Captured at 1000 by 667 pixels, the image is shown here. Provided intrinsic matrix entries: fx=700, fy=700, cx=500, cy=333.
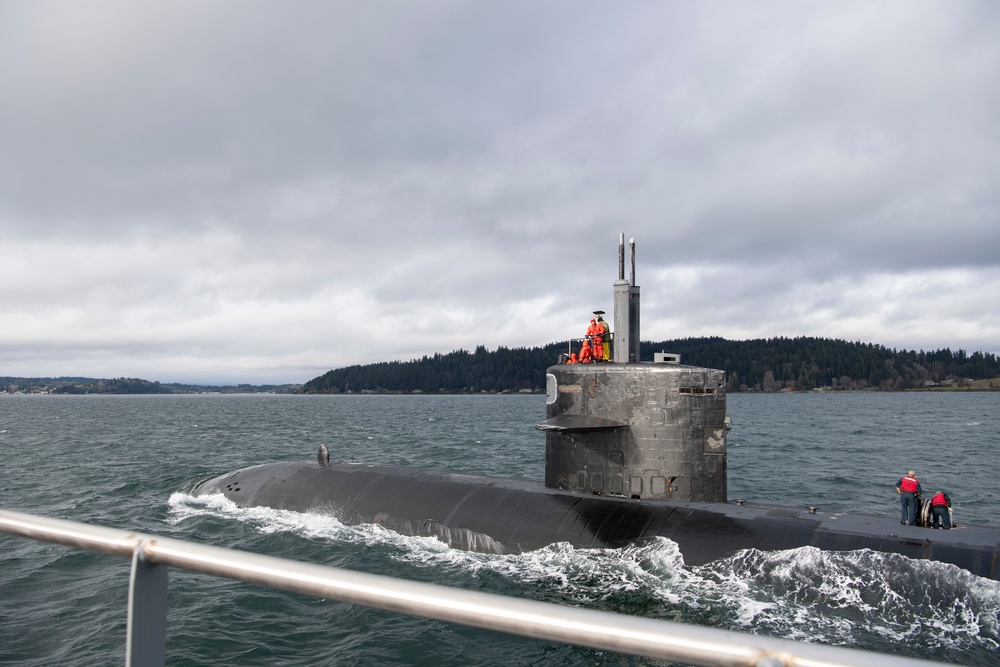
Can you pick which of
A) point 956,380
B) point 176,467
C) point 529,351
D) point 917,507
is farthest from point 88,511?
point 956,380

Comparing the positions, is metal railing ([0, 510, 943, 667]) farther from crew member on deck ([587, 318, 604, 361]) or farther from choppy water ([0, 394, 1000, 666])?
crew member on deck ([587, 318, 604, 361])

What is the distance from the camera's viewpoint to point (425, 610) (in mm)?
1678

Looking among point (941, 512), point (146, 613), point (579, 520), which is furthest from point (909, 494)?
point (146, 613)

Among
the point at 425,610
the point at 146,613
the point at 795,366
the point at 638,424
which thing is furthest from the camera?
the point at 795,366

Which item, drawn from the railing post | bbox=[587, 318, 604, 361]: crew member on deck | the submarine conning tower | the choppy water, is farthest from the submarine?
the railing post

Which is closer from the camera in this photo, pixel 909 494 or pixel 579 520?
pixel 909 494

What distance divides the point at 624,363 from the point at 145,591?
12608 mm

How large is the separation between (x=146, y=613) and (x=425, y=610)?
910 millimetres

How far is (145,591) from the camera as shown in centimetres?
200

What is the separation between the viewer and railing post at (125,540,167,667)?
76.7 inches

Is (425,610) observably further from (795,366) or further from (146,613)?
(795,366)

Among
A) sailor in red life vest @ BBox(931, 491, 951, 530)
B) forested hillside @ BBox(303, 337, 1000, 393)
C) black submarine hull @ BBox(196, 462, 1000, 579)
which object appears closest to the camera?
black submarine hull @ BBox(196, 462, 1000, 579)

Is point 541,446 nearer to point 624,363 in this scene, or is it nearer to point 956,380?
point 624,363

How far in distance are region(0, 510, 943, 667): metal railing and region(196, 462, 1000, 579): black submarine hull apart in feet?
37.1
